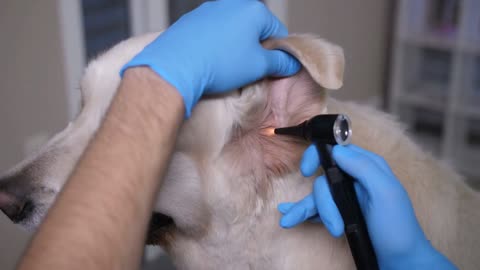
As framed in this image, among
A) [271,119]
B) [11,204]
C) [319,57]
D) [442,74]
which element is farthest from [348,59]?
[11,204]

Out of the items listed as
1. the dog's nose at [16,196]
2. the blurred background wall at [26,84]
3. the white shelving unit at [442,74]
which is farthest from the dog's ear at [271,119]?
the white shelving unit at [442,74]

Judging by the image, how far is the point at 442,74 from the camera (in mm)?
3564

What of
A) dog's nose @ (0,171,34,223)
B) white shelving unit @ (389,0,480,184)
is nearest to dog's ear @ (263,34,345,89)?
dog's nose @ (0,171,34,223)

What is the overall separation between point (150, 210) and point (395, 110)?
2917mm

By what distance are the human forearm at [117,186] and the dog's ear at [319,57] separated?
21 cm

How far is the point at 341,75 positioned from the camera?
0.93 m

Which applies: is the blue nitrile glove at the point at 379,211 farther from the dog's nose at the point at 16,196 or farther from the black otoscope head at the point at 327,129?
the dog's nose at the point at 16,196

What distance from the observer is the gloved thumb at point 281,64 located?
1.00m

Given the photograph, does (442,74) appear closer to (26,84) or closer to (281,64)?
(26,84)

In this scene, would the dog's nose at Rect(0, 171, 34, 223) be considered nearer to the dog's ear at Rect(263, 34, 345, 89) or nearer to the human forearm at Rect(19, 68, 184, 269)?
the human forearm at Rect(19, 68, 184, 269)

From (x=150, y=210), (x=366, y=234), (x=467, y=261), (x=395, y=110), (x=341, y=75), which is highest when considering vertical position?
(x=341, y=75)

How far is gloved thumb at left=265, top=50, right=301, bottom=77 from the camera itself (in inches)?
39.4

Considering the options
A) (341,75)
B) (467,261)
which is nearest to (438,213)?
Answer: (467,261)

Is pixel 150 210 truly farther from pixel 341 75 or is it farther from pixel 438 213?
pixel 438 213
